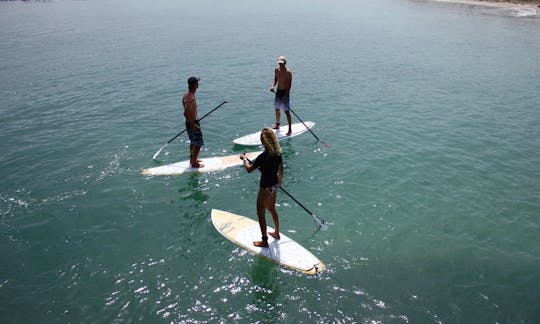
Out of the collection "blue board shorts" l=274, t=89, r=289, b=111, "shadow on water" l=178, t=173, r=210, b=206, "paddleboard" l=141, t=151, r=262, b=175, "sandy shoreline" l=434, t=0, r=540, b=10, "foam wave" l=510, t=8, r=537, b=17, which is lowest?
"shadow on water" l=178, t=173, r=210, b=206

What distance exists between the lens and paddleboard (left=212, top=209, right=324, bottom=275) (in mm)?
8562

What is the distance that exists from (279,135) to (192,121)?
182 inches

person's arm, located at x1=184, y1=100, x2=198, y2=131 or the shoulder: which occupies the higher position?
the shoulder

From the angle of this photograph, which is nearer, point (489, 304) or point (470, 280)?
point (489, 304)

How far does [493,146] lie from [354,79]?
37.8 feet

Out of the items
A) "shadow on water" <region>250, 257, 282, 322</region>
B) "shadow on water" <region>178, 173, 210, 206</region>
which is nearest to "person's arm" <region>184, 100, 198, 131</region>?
"shadow on water" <region>178, 173, 210, 206</region>

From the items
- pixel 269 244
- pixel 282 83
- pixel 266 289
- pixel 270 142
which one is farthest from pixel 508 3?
pixel 266 289

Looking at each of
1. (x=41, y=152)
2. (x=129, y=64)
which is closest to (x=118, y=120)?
(x=41, y=152)

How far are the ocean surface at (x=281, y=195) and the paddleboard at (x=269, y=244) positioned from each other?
0.74 ft

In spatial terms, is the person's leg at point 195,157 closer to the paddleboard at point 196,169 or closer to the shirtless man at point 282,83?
the paddleboard at point 196,169

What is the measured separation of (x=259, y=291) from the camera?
7992mm

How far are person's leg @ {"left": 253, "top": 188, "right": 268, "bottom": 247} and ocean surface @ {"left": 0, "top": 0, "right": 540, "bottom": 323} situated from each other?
522mm

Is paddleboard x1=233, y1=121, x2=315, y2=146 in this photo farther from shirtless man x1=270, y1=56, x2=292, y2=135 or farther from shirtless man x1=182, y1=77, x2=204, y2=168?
shirtless man x1=182, y1=77, x2=204, y2=168

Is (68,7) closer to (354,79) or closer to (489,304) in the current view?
(354,79)
